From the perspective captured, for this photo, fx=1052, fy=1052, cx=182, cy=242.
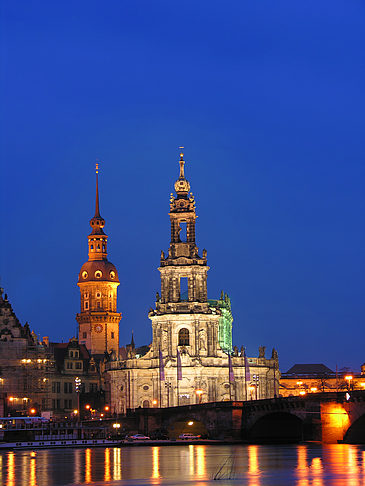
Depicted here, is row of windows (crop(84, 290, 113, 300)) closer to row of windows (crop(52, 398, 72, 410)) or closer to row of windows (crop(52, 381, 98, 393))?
row of windows (crop(52, 381, 98, 393))

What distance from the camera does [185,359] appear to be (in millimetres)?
150750

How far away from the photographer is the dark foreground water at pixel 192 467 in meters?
61.1

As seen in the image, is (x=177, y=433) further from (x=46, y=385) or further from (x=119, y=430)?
(x=46, y=385)

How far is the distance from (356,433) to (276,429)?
73.9ft

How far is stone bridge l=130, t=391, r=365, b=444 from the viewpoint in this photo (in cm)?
10625

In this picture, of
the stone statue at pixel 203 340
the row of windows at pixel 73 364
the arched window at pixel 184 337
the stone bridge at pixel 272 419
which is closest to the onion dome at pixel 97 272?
the row of windows at pixel 73 364

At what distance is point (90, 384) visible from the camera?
568 feet

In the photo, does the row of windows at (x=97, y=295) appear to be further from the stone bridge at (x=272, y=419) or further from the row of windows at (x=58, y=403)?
the stone bridge at (x=272, y=419)

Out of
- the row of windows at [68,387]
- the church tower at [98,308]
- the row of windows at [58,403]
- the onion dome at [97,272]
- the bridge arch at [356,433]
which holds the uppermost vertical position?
the onion dome at [97,272]

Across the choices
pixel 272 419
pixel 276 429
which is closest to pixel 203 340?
pixel 276 429

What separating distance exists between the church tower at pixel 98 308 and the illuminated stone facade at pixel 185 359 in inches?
1427

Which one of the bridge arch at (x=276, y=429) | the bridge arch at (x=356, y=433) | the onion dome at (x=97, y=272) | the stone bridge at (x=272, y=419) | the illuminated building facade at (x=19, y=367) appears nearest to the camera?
the bridge arch at (x=356, y=433)

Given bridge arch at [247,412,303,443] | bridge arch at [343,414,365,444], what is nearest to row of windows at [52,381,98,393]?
bridge arch at [247,412,303,443]

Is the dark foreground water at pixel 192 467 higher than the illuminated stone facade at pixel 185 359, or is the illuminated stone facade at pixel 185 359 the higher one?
the illuminated stone facade at pixel 185 359
